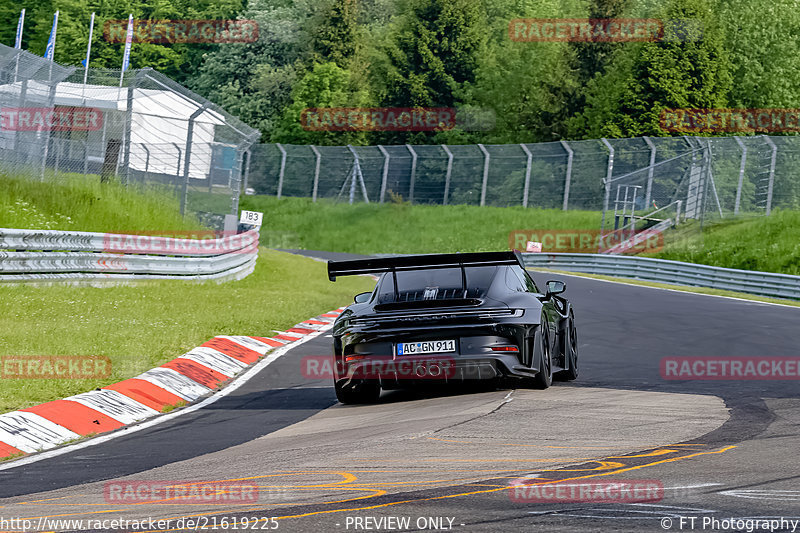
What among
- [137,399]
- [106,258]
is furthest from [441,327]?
[106,258]

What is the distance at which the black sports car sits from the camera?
30.4 feet

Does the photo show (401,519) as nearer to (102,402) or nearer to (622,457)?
(622,457)

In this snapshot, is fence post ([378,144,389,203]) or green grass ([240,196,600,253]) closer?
green grass ([240,196,600,253])

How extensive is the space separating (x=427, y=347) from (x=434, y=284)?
2.69 ft

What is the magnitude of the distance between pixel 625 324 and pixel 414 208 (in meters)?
35.5

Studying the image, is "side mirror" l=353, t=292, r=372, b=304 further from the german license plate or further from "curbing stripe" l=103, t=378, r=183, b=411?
"curbing stripe" l=103, t=378, r=183, b=411

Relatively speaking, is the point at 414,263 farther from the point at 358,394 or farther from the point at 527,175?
the point at 527,175

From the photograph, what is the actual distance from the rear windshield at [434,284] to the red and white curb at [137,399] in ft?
6.55

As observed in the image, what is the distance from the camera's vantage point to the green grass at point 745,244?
3494 cm

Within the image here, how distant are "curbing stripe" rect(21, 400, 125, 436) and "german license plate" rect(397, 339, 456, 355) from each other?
7.89ft

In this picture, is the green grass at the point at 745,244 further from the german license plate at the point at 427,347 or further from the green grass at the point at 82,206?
the german license plate at the point at 427,347

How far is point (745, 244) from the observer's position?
36406 mm

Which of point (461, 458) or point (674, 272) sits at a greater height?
point (461, 458)

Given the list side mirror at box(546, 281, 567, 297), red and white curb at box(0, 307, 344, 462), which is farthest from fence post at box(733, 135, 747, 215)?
side mirror at box(546, 281, 567, 297)
